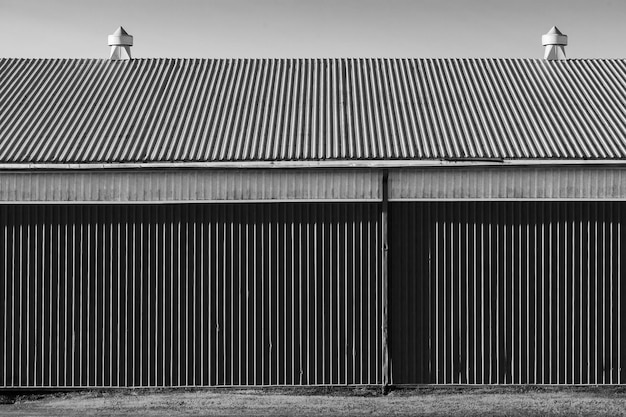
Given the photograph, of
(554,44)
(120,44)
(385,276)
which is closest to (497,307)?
(385,276)

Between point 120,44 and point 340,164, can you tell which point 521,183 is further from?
point 120,44

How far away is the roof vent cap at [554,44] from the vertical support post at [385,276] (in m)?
9.92

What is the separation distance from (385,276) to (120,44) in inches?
464

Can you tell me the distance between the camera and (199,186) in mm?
17281

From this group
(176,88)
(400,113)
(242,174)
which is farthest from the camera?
(176,88)

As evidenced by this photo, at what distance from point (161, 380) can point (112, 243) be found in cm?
271

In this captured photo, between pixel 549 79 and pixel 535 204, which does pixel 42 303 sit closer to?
pixel 535 204

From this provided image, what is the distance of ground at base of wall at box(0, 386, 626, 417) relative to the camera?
52.7 ft

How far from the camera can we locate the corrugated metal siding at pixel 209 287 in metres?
17.4

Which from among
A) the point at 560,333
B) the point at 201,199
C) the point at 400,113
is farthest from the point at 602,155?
the point at 201,199

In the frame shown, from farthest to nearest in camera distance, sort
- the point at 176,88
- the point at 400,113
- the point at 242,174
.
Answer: the point at 176,88
the point at 400,113
the point at 242,174

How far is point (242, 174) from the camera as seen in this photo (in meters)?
17.2

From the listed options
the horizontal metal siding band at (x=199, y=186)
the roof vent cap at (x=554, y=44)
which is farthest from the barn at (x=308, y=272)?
the roof vent cap at (x=554, y=44)

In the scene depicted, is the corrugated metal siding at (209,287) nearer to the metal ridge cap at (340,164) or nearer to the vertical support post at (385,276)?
the vertical support post at (385,276)
